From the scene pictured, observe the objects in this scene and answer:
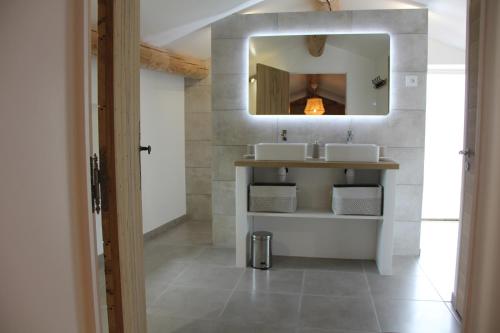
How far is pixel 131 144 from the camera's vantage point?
5.04ft

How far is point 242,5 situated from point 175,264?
243 cm

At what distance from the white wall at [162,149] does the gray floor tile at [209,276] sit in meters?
1.08

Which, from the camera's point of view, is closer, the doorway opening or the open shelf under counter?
the open shelf under counter

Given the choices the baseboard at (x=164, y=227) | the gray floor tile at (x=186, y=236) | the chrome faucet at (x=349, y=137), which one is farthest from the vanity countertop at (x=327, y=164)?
the baseboard at (x=164, y=227)

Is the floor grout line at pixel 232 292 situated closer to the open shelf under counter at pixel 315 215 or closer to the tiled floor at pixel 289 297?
the tiled floor at pixel 289 297

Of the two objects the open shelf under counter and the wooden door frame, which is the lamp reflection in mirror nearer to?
the open shelf under counter

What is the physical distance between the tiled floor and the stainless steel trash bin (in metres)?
0.09

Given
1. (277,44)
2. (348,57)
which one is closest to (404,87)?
(348,57)

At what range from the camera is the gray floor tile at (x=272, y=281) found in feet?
9.95

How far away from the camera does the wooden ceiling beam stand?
3828mm

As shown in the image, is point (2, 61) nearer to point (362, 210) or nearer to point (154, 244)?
point (362, 210)

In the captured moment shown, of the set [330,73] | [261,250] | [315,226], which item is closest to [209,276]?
[261,250]

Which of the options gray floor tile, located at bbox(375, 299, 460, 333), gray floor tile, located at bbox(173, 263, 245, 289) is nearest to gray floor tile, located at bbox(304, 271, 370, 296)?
gray floor tile, located at bbox(375, 299, 460, 333)

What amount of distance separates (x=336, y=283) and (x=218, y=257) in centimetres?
115
